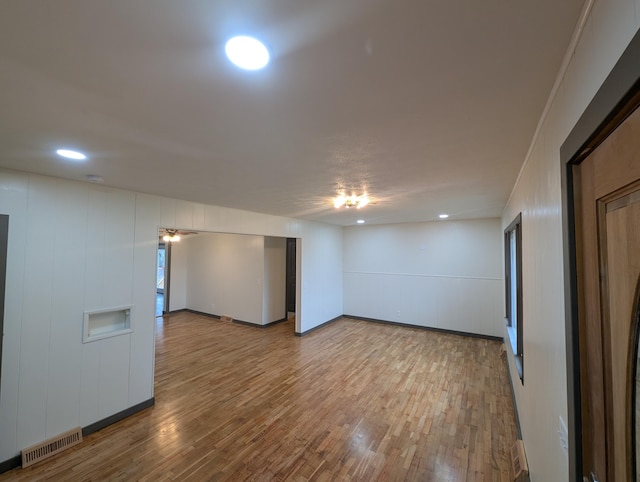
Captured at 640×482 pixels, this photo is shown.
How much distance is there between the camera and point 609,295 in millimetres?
733

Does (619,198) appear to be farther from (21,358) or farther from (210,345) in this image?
(210,345)

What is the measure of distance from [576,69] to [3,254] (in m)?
3.76

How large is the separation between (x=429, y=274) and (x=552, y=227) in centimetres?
518

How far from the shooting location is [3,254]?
217cm

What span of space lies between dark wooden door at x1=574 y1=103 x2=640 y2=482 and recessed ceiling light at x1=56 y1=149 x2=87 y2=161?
2.81m

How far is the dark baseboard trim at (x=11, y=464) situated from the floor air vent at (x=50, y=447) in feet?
0.17

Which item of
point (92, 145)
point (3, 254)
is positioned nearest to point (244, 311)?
point (3, 254)

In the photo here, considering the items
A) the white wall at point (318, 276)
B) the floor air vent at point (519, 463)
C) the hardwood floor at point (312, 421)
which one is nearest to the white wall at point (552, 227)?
the floor air vent at point (519, 463)

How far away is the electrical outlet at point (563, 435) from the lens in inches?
40.8

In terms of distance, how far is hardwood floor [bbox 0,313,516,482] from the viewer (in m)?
2.26

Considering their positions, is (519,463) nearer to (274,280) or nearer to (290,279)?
(274,280)

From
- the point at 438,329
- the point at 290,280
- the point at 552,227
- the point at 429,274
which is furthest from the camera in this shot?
the point at 290,280

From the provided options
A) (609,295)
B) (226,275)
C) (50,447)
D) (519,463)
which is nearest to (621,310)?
(609,295)

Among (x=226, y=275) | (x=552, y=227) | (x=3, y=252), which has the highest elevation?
(x=552, y=227)
